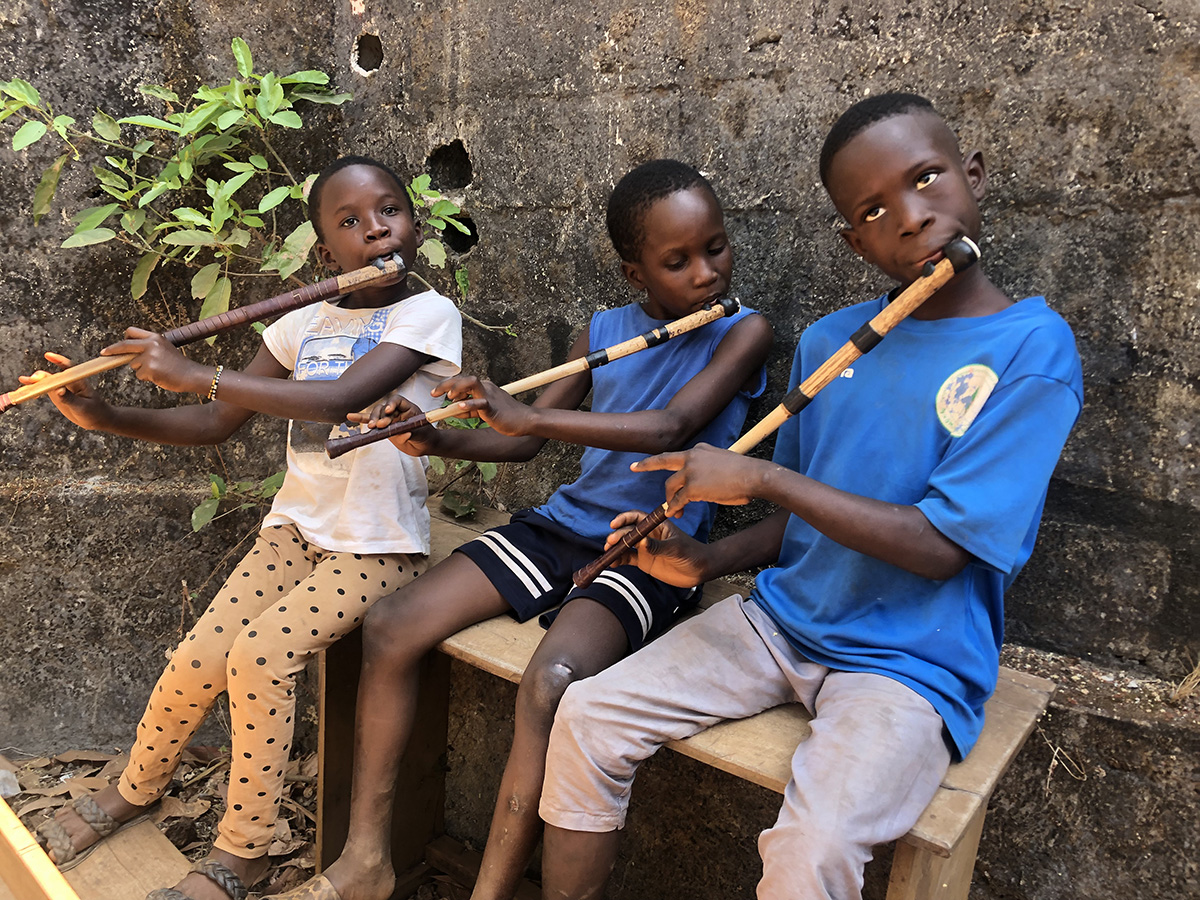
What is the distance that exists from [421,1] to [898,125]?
1682 mm

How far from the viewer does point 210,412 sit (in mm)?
2305

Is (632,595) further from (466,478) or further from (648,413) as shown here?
(466,478)

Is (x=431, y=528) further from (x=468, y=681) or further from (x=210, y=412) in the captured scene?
(x=210, y=412)

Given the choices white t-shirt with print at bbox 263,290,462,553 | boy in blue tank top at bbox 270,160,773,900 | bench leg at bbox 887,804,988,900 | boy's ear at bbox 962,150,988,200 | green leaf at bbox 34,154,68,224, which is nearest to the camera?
bench leg at bbox 887,804,988,900

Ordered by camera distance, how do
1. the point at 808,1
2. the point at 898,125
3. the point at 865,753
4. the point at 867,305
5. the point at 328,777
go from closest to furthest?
the point at 865,753 < the point at 898,125 < the point at 867,305 < the point at 808,1 < the point at 328,777

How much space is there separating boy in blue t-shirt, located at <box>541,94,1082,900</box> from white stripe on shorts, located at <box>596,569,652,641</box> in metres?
0.15

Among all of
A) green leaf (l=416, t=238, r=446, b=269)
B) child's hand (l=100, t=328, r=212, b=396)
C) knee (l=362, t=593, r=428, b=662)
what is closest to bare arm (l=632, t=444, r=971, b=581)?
knee (l=362, t=593, r=428, b=662)

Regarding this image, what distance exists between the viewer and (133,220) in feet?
8.44

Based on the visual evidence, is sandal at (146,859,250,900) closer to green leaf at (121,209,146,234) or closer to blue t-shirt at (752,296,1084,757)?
blue t-shirt at (752,296,1084,757)

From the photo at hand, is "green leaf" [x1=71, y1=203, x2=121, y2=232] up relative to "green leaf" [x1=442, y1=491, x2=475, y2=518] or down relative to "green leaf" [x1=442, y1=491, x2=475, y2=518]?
up

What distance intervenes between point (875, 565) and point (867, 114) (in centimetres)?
81

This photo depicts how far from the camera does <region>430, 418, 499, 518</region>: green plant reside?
256 cm

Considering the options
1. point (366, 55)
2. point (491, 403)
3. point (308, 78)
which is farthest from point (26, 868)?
point (366, 55)

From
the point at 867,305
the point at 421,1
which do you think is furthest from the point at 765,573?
the point at 421,1
